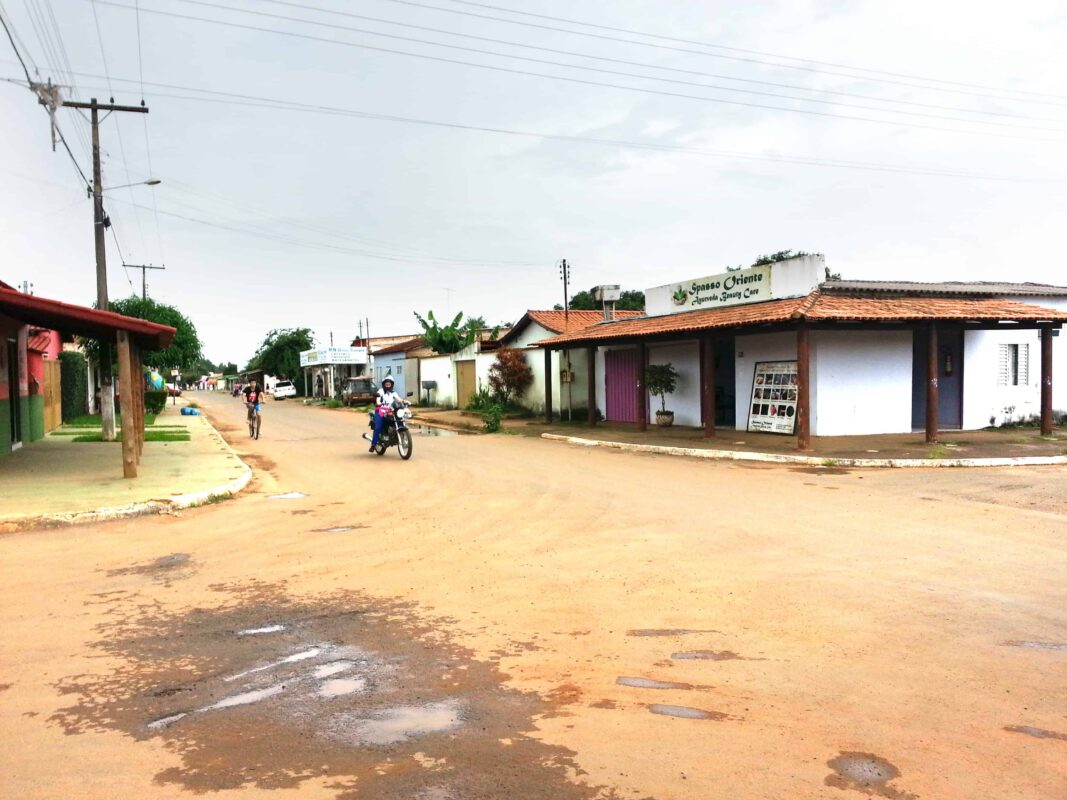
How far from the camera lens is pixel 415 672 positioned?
484cm

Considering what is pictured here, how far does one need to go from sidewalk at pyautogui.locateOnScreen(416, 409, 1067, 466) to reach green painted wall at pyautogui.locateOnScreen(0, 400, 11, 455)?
12805 millimetres

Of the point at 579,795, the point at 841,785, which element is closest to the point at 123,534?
the point at 579,795

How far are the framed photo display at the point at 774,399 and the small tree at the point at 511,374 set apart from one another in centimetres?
1224

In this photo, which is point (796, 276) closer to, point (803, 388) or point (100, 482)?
point (803, 388)

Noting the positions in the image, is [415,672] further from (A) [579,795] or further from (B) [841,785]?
(B) [841,785]

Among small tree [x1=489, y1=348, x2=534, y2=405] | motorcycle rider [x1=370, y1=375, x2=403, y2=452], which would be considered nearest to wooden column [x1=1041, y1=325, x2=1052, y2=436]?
motorcycle rider [x1=370, y1=375, x2=403, y2=452]

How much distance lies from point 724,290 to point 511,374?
1188 cm

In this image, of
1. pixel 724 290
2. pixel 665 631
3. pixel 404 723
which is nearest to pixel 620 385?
pixel 724 290

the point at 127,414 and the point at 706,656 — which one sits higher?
the point at 127,414

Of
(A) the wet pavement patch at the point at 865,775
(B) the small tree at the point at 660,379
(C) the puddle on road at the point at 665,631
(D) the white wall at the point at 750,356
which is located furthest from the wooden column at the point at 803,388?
(A) the wet pavement patch at the point at 865,775

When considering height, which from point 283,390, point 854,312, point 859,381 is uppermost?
point 854,312

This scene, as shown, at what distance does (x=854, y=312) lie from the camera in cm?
1761

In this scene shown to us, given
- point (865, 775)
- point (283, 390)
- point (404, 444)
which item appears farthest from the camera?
point (283, 390)

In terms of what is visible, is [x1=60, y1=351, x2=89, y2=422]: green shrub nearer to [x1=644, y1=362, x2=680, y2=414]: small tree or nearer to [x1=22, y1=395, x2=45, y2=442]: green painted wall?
[x1=22, y1=395, x2=45, y2=442]: green painted wall
